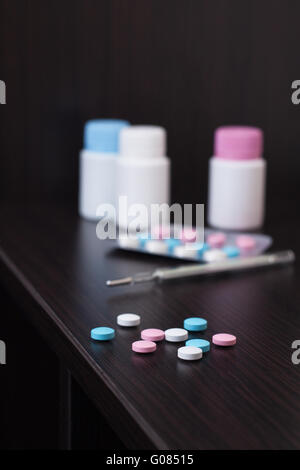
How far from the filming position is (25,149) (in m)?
1.24

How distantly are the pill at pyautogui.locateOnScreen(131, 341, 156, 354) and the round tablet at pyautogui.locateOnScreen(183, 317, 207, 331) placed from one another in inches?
2.1

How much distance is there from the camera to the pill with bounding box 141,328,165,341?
0.65 m

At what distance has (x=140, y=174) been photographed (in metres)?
1.10

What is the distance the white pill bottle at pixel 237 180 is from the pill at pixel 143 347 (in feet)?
1.71

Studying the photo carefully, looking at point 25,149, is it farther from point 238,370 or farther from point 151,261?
point 238,370

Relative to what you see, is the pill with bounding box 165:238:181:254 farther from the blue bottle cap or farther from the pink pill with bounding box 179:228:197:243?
the blue bottle cap

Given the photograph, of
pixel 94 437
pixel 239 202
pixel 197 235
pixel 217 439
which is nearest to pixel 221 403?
pixel 217 439

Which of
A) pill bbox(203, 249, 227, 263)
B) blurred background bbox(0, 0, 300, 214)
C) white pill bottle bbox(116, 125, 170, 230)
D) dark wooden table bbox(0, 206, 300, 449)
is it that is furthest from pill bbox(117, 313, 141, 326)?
blurred background bbox(0, 0, 300, 214)

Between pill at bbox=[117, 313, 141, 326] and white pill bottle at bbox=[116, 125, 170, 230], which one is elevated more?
white pill bottle at bbox=[116, 125, 170, 230]

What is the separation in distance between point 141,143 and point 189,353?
529 mm

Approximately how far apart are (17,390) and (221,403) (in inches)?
28.0

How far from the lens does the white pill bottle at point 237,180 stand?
1.12 metres

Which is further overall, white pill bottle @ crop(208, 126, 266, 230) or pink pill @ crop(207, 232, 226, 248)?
white pill bottle @ crop(208, 126, 266, 230)

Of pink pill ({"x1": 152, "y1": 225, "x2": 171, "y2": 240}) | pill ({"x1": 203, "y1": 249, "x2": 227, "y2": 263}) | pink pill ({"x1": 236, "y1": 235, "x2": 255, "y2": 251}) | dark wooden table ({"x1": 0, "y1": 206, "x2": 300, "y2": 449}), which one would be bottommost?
dark wooden table ({"x1": 0, "y1": 206, "x2": 300, "y2": 449})
